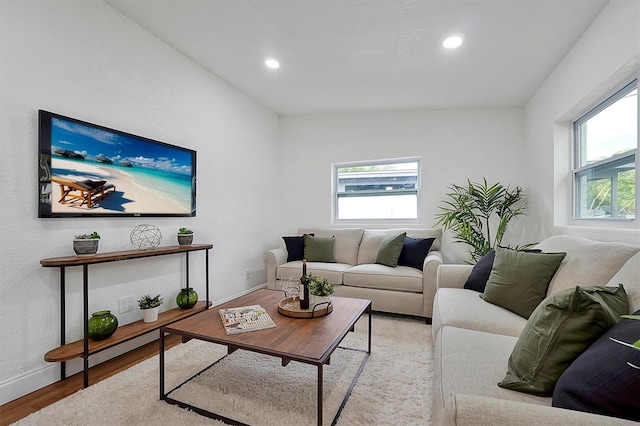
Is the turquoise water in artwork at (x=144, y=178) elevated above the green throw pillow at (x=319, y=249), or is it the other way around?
the turquoise water in artwork at (x=144, y=178)

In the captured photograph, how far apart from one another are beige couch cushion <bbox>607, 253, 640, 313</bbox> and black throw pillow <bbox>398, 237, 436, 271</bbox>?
6.36 ft

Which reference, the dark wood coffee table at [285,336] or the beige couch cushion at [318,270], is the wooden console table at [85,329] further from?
the beige couch cushion at [318,270]

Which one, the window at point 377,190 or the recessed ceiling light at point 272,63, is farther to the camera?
the window at point 377,190

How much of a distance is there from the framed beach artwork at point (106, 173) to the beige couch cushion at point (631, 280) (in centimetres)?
303

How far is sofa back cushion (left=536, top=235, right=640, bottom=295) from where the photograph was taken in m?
1.47

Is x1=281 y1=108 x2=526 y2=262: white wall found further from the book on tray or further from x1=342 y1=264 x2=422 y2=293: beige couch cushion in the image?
the book on tray

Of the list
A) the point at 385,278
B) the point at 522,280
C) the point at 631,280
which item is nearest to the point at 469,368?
the point at 631,280

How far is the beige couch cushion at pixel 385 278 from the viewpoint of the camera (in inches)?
118

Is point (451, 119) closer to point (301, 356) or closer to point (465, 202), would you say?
point (465, 202)

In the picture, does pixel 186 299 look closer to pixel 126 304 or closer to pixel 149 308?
pixel 149 308

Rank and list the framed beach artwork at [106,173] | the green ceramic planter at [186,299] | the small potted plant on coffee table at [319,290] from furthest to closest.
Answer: the green ceramic planter at [186,299] < the small potted plant on coffee table at [319,290] < the framed beach artwork at [106,173]

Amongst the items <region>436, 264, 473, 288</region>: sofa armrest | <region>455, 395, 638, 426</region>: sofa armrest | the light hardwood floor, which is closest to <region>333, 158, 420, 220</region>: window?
<region>436, 264, 473, 288</region>: sofa armrest

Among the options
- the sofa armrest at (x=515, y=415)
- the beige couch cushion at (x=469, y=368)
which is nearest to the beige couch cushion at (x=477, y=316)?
the beige couch cushion at (x=469, y=368)

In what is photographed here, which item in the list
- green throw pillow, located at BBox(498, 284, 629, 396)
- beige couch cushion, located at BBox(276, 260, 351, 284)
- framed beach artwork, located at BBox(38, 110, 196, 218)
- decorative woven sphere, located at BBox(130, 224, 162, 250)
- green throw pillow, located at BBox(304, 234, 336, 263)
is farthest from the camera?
green throw pillow, located at BBox(304, 234, 336, 263)
